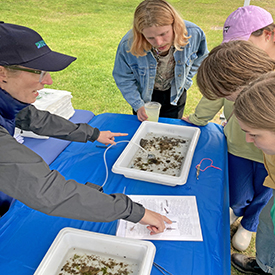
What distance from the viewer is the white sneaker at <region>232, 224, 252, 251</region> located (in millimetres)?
1819

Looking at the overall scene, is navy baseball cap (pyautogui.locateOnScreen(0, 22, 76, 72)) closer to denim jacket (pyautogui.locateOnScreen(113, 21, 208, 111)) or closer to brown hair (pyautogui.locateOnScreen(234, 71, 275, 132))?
brown hair (pyautogui.locateOnScreen(234, 71, 275, 132))

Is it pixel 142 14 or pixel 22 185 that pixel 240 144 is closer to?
pixel 142 14

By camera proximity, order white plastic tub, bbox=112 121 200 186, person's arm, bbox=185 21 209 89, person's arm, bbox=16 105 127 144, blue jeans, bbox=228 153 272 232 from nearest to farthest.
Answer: white plastic tub, bbox=112 121 200 186, person's arm, bbox=16 105 127 144, blue jeans, bbox=228 153 272 232, person's arm, bbox=185 21 209 89

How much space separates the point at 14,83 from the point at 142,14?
102cm

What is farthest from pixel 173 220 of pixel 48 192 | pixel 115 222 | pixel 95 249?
pixel 48 192

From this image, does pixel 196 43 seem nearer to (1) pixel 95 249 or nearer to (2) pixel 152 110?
(2) pixel 152 110

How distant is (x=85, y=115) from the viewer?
220cm

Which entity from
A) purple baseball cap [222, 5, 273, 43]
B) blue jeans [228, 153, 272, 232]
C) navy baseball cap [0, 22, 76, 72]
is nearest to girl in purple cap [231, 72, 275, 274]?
blue jeans [228, 153, 272, 232]

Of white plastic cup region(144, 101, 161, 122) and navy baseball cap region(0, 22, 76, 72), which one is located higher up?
navy baseball cap region(0, 22, 76, 72)

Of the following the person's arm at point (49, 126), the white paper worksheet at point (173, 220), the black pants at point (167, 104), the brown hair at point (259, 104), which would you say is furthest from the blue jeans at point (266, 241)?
the black pants at point (167, 104)

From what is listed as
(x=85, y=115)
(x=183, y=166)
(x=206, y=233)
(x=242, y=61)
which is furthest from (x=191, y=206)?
(x=85, y=115)

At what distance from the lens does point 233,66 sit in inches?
45.9

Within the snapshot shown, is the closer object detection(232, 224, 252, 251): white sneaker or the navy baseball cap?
the navy baseball cap

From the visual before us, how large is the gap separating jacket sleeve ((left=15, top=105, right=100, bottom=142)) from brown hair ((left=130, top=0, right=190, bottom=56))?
29.4 inches
